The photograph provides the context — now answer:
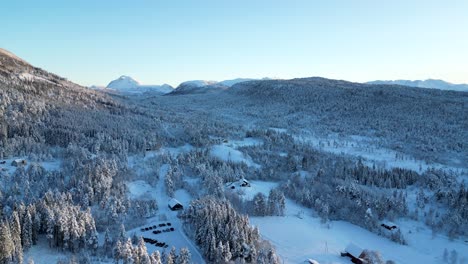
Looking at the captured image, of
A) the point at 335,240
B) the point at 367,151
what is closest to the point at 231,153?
the point at 367,151

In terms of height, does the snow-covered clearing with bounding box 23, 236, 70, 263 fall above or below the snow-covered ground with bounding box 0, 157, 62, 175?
below

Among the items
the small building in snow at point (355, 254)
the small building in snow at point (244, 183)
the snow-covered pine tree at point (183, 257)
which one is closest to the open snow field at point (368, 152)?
the small building in snow at point (244, 183)

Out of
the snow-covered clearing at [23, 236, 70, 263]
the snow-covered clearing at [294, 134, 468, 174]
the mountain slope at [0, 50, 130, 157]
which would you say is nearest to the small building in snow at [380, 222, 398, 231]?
the snow-covered clearing at [294, 134, 468, 174]

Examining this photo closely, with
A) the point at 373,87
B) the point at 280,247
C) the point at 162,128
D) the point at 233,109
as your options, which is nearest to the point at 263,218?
the point at 280,247

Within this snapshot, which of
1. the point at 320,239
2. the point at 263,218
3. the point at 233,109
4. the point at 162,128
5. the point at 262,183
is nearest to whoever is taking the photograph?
the point at 320,239

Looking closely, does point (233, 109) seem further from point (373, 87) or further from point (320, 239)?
point (320, 239)

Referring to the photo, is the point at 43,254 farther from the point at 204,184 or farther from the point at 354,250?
the point at 354,250

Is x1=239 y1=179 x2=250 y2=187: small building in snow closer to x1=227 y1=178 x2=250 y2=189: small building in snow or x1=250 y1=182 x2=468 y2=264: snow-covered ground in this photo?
x1=227 y1=178 x2=250 y2=189: small building in snow
